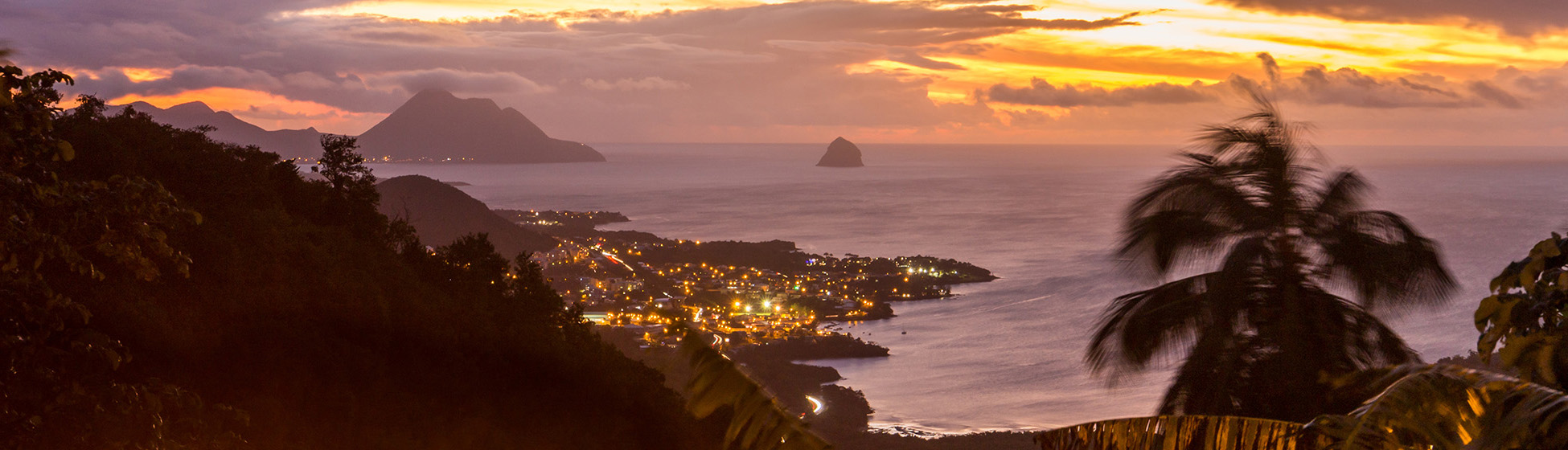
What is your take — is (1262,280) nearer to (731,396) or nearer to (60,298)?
(731,396)

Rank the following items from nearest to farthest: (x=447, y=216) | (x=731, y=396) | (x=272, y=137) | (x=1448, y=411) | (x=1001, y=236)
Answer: (x=1448, y=411), (x=731, y=396), (x=447, y=216), (x=1001, y=236), (x=272, y=137)

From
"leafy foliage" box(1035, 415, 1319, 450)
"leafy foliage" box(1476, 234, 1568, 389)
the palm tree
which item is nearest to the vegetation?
"leafy foliage" box(1035, 415, 1319, 450)

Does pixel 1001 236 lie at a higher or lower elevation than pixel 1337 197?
lower

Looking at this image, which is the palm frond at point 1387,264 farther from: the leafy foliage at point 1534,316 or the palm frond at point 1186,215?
the leafy foliage at point 1534,316

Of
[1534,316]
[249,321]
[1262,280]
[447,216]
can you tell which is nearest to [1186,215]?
[1262,280]

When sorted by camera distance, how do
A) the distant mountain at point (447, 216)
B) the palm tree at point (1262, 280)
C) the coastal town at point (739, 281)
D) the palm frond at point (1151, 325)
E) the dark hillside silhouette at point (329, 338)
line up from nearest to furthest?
the palm tree at point (1262, 280)
the palm frond at point (1151, 325)
the dark hillside silhouette at point (329, 338)
the coastal town at point (739, 281)
the distant mountain at point (447, 216)

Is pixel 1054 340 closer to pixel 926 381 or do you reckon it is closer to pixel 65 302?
pixel 926 381

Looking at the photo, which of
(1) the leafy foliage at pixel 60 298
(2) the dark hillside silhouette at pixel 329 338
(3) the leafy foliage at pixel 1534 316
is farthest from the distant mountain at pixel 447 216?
(3) the leafy foliage at pixel 1534 316
